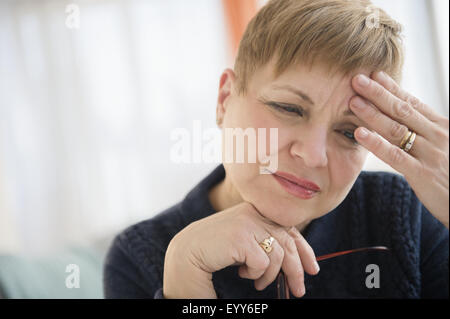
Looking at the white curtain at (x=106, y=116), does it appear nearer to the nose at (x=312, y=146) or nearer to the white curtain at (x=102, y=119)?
the white curtain at (x=102, y=119)

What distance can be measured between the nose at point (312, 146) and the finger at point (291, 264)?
124 millimetres

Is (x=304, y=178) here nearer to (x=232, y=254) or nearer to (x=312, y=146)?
(x=312, y=146)

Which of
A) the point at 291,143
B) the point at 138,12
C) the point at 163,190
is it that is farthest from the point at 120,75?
the point at 291,143

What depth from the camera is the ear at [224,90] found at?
0.67 m

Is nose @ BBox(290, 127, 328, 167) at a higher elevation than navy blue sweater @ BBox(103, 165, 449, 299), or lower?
higher

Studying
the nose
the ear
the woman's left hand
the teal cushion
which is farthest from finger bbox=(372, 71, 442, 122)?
the teal cushion

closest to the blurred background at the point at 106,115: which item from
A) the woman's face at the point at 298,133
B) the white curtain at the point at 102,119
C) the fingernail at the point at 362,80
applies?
the white curtain at the point at 102,119

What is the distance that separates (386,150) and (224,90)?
267mm

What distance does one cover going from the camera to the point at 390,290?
2.41 ft

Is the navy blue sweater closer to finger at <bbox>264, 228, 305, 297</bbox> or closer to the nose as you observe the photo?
finger at <bbox>264, 228, 305, 297</bbox>

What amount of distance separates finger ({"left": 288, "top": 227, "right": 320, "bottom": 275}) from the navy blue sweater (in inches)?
1.8

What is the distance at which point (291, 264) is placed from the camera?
2.06ft

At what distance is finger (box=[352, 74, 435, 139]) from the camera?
577 mm

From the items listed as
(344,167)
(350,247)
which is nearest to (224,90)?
(344,167)
